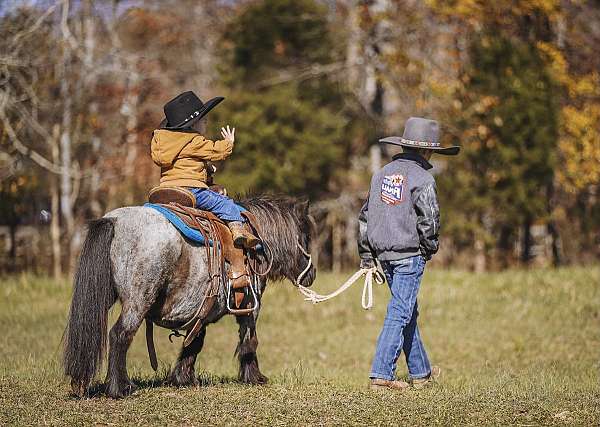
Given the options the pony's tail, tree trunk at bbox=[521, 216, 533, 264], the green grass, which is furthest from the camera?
tree trunk at bbox=[521, 216, 533, 264]

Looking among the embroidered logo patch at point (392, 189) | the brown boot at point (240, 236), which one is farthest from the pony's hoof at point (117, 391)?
the embroidered logo patch at point (392, 189)

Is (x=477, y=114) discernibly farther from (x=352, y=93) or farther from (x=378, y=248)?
(x=378, y=248)

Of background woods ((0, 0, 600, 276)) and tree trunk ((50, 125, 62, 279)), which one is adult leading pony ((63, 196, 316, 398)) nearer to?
background woods ((0, 0, 600, 276))

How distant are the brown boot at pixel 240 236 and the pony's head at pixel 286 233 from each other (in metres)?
0.41

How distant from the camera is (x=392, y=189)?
7.11 meters

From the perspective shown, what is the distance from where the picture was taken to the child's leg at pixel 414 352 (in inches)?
294

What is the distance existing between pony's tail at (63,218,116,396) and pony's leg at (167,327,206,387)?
108 centimetres

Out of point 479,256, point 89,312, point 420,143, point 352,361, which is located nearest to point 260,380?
point 89,312

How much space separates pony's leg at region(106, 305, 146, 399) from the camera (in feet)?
21.5

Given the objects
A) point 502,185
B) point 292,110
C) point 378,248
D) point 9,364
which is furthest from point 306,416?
point 292,110

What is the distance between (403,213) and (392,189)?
21 centimetres

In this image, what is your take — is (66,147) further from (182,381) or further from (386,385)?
(386,385)

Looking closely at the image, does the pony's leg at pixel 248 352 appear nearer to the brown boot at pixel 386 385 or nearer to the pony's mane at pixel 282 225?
the pony's mane at pixel 282 225

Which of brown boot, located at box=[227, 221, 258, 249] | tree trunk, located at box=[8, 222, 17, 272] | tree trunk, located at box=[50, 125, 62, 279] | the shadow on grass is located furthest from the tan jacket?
tree trunk, located at box=[8, 222, 17, 272]
